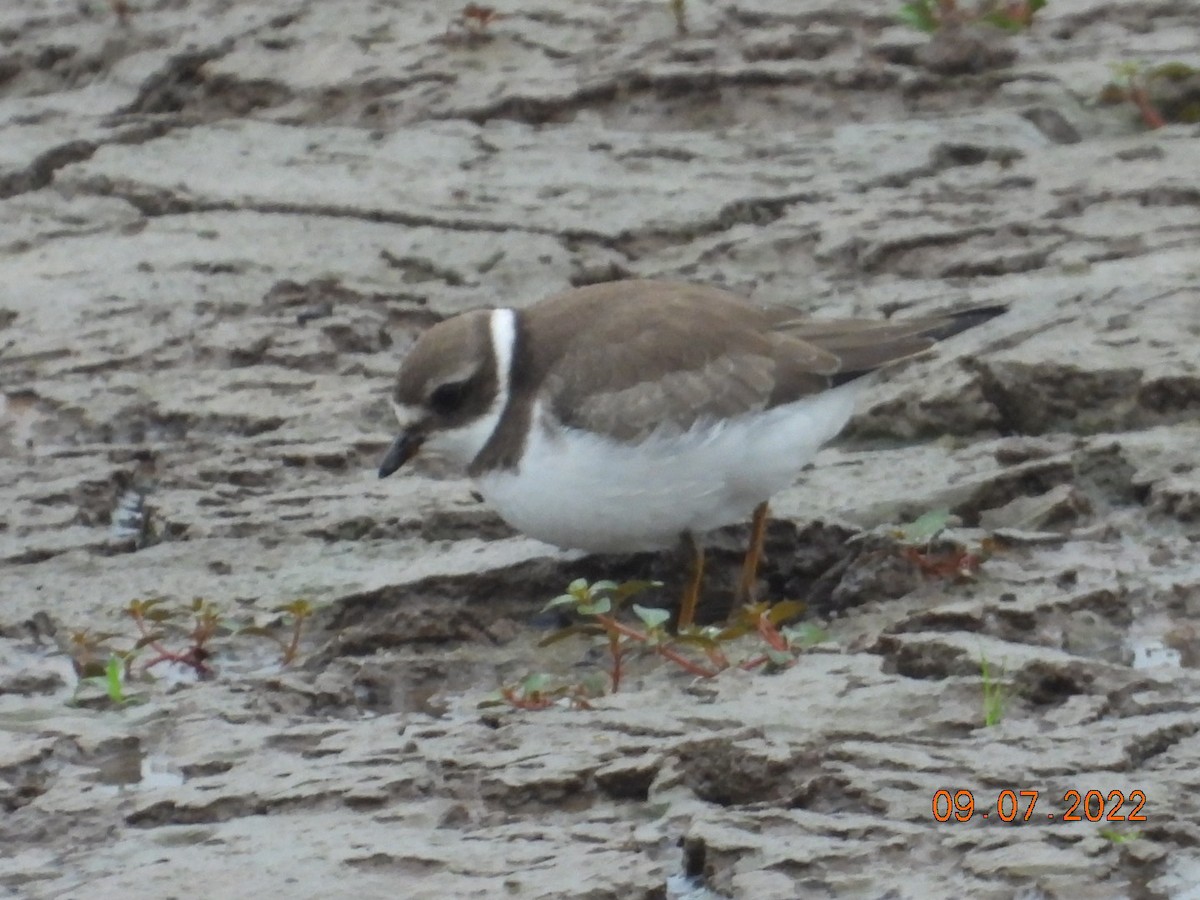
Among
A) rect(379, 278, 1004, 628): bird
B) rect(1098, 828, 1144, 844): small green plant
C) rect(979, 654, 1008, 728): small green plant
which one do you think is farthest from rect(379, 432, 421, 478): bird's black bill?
rect(1098, 828, 1144, 844): small green plant

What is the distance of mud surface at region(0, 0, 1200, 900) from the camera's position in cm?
369

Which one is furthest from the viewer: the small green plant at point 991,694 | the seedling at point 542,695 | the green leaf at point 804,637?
the green leaf at point 804,637

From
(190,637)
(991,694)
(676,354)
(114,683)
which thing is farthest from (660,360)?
(114,683)

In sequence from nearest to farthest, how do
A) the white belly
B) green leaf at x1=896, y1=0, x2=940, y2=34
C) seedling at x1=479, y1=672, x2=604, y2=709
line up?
seedling at x1=479, y1=672, x2=604, y2=709, the white belly, green leaf at x1=896, y1=0, x2=940, y2=34

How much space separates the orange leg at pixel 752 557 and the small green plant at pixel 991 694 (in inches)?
40.2

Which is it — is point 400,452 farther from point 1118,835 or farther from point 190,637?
point 1118,835

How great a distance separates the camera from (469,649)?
4988 mm

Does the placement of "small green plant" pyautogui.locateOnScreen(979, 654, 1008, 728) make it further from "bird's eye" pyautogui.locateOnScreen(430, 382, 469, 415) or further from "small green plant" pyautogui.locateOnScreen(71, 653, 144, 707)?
"small green plant" pyautogui.locateOnScreen(71, 653, 144, 707)

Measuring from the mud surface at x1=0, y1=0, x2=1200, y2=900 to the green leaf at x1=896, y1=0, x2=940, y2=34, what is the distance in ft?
0.53

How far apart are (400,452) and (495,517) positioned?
39cm

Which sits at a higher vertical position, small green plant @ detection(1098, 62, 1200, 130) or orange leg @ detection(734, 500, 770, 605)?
small green plant @ detection(1098, 62, 1200, 130)

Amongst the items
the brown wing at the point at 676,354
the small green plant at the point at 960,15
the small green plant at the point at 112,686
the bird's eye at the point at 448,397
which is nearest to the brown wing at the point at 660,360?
the brown wing at the point at 676,354

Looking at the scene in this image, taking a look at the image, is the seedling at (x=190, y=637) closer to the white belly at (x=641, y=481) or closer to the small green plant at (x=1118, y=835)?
the white belly at (x=641, y=481)

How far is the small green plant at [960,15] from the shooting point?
788 cm
